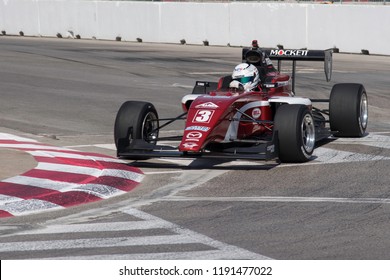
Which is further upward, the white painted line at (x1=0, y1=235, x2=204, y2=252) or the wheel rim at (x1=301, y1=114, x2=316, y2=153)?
the wheel rim at (x1=301, y1=114, x2=316, y2=153)

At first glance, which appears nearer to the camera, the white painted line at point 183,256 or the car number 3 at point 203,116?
the white painted line at point 183,256

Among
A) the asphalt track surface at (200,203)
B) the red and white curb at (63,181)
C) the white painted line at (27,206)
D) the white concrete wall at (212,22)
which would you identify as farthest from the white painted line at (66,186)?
the white concrete wall at (212,22)

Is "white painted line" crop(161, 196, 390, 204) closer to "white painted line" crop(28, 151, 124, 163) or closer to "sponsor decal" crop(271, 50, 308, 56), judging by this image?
"white painted line" crop(28, 151, 124, 163)

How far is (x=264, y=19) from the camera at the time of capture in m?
35.7

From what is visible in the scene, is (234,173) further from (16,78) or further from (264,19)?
(264,19)

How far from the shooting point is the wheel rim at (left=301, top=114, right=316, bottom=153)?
1275 centimetres

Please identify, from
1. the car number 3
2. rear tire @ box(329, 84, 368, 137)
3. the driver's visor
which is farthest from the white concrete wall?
the car number 3

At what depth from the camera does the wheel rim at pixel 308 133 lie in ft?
41.8

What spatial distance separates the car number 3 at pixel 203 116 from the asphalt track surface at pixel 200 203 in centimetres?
66

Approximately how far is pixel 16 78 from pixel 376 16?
534 inches

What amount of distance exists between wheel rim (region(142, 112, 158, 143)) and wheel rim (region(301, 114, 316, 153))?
6.52 ft

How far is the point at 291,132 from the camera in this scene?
39.8ft

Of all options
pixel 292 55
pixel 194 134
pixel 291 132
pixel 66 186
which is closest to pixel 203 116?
pixel 194 134

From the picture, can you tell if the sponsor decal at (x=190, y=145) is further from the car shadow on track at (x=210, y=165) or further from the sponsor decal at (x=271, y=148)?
the sponsor decal at (x=271, y=148)
